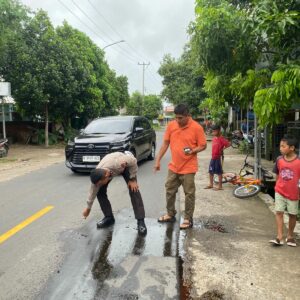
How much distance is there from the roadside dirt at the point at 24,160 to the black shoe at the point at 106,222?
549cm

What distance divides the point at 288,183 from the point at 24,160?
12.7 m

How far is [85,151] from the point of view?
1029cm

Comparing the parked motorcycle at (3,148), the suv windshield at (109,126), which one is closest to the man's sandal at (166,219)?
the suv windshield at (109,126)

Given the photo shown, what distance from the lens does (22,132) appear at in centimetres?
2242

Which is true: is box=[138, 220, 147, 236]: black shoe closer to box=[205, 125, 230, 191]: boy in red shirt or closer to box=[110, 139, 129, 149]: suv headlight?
box=[205, 125, 230, 191]: boy in red shirt

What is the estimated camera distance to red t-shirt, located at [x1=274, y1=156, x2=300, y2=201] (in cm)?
473

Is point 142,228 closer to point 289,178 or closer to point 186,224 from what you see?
point 186,224

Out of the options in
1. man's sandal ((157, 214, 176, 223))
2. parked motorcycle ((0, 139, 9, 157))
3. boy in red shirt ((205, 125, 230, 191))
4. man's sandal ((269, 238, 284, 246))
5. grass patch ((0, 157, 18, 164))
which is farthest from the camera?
parked motorcycle ((0, 139, 9, 157))

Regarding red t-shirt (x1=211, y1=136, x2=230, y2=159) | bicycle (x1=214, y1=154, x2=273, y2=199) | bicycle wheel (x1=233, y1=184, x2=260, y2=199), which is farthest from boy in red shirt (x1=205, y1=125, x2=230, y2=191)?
bicycle wheel (x1=233, y1=184, x2=260, y2=199)

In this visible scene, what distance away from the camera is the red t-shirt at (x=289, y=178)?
15.5 feet

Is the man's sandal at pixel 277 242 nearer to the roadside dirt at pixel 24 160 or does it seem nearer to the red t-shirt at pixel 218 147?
the red t-shirt at pixel 218 147

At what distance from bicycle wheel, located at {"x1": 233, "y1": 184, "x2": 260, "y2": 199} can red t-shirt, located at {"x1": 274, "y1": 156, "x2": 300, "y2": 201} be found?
2.91m

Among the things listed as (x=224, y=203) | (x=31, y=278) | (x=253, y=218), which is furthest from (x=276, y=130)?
(x=31, y=278)

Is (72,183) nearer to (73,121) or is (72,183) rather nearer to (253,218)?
(253,218)
